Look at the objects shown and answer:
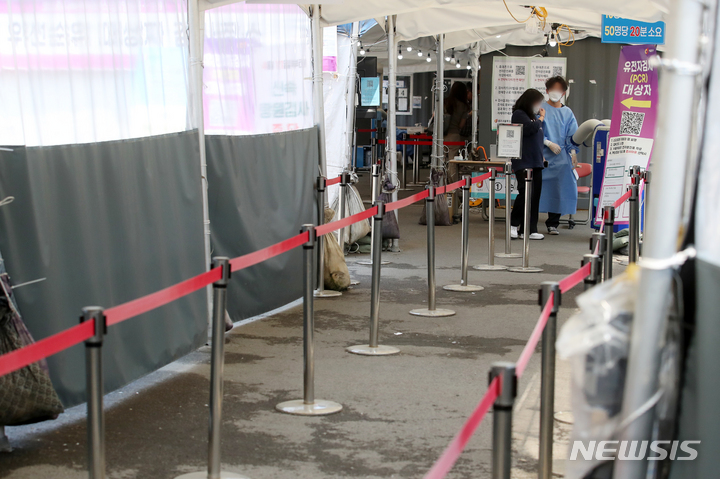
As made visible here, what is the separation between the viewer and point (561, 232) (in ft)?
39.2

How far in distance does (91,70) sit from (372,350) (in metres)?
2.55

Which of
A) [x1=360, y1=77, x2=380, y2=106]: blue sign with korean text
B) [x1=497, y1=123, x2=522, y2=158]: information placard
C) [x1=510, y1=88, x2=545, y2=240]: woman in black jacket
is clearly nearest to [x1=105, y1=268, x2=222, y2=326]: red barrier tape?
[x1=497, y1=123, x2=522, y2=158]: information placard

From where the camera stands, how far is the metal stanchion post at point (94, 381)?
2666 mm

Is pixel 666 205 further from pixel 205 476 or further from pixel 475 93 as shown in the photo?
pixel 475 93

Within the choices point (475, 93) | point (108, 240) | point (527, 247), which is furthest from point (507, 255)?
point (108, 240)

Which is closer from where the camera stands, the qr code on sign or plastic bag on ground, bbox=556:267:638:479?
plastic bag on ground, bbox=556:267:638:479

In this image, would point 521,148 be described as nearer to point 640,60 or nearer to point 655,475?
point 640,60

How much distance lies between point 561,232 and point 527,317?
5.51 m

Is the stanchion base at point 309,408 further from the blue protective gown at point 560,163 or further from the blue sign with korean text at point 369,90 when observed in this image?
the blue sign with korean text at point 369,90

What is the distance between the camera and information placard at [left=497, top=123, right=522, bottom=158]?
10.6 metres

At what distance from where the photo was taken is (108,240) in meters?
4.42

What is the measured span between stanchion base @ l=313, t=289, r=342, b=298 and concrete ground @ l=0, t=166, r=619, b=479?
25 centimetres

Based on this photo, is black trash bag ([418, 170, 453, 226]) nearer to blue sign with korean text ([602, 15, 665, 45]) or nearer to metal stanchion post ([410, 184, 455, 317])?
blue sign with korean text ([602, 15, 665, 45])

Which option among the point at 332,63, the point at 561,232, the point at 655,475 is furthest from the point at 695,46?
the point at 561,232
